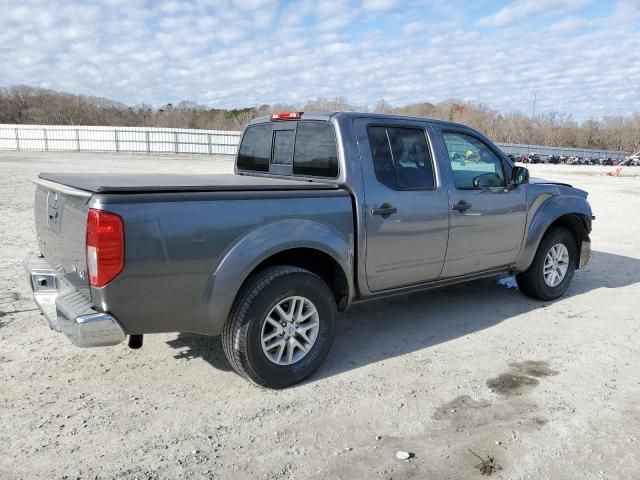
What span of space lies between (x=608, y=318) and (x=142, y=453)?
4722mm

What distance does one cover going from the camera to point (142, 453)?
3.03 meters

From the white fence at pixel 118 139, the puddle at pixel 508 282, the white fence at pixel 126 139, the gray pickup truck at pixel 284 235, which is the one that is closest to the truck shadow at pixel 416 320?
the puddle at pixel 508 282

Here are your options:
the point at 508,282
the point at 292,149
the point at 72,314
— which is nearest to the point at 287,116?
the point at 292,149

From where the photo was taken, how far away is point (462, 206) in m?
4.89

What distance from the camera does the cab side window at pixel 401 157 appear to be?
173 inches

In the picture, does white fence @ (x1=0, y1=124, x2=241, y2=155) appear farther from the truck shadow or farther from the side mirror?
the side mirror

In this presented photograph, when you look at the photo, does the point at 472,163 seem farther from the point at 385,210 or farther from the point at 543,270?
the point at 543,270

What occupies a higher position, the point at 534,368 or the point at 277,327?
the point at 277,327

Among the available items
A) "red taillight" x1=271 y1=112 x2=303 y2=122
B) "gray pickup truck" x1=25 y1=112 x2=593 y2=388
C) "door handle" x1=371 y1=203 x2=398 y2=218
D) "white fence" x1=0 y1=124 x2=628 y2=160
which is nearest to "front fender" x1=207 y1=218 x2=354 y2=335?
"gray pickup truck" x1=25 y1=112 x2=593 y2=388

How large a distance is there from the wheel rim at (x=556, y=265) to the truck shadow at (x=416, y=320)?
28 centimetres

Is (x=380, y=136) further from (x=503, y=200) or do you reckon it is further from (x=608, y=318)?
(x=608, y=318)

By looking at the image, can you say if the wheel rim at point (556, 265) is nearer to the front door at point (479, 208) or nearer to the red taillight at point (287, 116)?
the front door at point (479, 208)

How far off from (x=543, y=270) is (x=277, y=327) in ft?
11.5

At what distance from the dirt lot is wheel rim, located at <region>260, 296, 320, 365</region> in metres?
0.27
